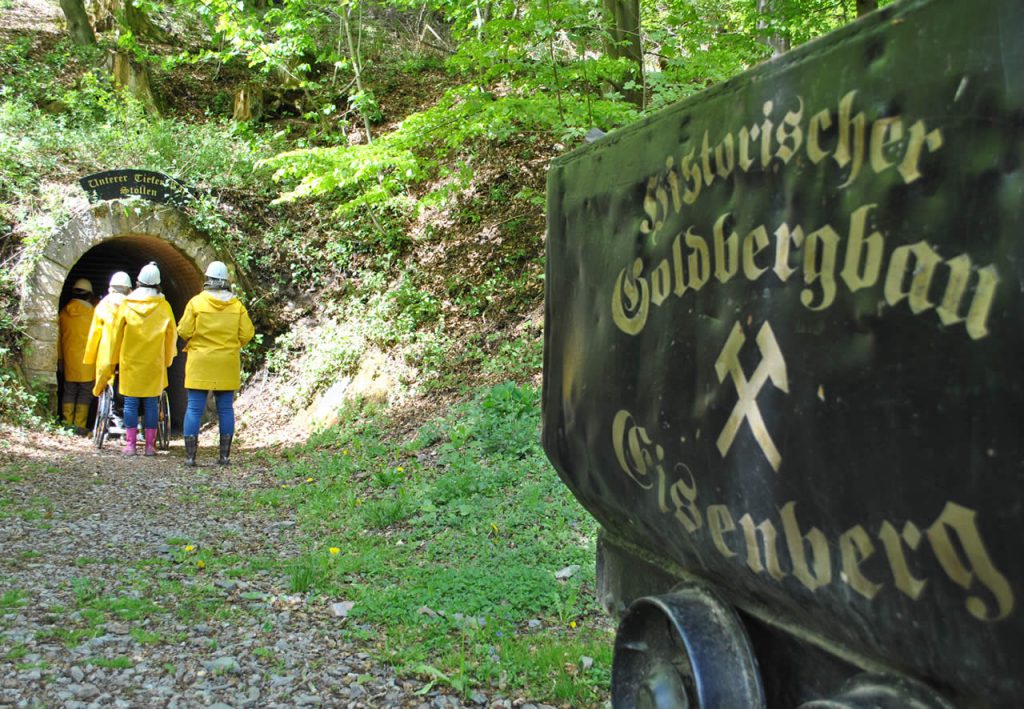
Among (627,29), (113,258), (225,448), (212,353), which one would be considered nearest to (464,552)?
(225,448)

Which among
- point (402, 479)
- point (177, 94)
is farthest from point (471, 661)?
point (177, 94)

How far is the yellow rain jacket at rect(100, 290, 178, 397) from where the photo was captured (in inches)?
344

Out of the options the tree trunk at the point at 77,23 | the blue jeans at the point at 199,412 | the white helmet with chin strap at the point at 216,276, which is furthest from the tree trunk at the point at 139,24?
the blue jeans at the point at 199,412

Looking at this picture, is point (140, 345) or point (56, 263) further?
point (56, 263)

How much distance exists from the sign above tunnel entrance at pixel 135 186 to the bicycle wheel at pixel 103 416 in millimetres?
2734

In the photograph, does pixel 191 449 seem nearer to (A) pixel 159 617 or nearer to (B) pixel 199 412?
(B) pixel 199 412

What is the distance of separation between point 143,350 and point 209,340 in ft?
3.30

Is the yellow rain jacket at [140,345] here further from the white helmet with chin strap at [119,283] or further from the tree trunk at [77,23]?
the tree trunk at [77,23]

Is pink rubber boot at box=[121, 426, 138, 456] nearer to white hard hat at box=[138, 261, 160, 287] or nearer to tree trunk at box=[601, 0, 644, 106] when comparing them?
white hard hat at box=[138, 261, 160, 287]

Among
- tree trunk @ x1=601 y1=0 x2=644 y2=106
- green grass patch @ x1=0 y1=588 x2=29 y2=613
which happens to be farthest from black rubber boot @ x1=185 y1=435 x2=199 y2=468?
tree trunk @ x1=601 y1=0 x2=644 y2=106

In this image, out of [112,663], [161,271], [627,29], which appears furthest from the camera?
[161,271]

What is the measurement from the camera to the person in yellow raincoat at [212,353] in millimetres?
8344

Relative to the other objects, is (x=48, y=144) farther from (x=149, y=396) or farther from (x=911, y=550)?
(x=911, y=550)

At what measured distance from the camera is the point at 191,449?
845 cm
